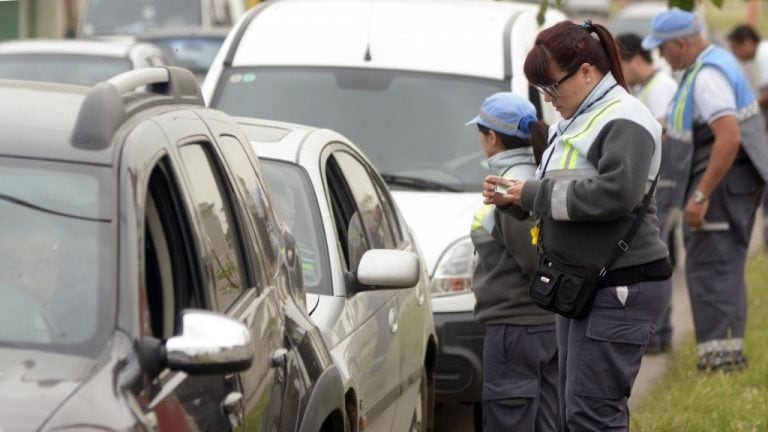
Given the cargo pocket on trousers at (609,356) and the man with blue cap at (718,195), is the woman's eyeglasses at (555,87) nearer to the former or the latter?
the cargo pocket on trousers at (609,356)

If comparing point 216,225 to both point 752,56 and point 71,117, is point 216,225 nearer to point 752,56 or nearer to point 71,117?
point 71,117

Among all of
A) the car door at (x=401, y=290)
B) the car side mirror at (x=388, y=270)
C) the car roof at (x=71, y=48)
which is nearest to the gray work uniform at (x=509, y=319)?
the car door at (x=401, y=290)

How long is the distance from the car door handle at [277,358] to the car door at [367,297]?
4.13ft

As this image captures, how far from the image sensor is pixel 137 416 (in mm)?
3490

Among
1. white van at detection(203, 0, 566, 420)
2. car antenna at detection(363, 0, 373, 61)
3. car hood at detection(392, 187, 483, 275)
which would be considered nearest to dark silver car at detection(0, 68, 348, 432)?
car hood at detection(392, 187, 483, 275)

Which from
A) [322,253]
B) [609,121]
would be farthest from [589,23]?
[322,253]

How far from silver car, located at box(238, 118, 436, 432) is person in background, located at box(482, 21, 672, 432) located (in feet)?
1.86

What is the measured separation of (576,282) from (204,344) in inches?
91.4

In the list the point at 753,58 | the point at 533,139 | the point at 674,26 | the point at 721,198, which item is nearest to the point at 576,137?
the point at 533,139

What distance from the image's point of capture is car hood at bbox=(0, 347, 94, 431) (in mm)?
3348

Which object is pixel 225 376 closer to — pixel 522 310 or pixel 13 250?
pixel 13 250

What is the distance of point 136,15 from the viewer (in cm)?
2217

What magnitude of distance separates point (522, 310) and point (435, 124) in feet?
9.99

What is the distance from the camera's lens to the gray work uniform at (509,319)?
6.77 m
